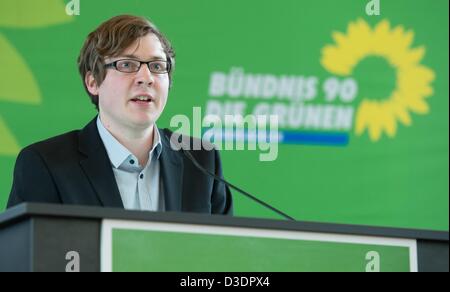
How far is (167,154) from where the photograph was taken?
3080mm

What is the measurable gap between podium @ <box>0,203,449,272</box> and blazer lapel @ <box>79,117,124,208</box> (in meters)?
0.69

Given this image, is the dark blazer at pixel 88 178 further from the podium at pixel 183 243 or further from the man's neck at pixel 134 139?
the podium at pixel 183 243

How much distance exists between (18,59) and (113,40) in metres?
0.68

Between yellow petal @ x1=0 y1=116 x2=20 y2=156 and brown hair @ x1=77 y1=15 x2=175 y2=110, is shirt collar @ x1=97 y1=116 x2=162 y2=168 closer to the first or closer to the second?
brown hair @ x1=77 y1=15 x2=175 y2=110

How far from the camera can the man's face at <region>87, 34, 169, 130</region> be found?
3.01 m

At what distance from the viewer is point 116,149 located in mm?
3002

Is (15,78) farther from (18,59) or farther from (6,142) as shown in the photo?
(6,142)

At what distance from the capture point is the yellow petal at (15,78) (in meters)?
3.58

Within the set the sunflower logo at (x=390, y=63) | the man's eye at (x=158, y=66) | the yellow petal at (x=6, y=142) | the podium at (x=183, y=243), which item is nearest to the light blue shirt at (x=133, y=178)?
the man's eye at (x=158, y=66)

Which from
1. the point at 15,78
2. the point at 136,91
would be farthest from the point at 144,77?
the point at 15,78
